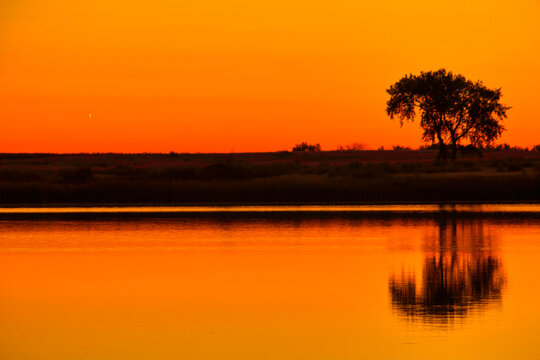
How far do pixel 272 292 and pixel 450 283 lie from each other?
2962mm

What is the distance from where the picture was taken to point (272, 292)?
17125mm

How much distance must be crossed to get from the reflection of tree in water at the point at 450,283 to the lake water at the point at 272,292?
3 centimetres

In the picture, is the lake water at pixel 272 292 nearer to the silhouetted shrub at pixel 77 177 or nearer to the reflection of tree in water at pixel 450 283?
the reflection of tree in water at pixel 450 283

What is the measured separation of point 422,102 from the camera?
7344cm

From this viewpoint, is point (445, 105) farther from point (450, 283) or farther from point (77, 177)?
point (450, 283)

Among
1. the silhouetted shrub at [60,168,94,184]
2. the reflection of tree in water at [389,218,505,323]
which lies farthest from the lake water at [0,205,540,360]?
the silhouetted shrub at [60,168,94,184]

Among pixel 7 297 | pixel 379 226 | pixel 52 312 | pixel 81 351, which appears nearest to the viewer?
pixel 81 351

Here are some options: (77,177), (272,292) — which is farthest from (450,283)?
(77,177)

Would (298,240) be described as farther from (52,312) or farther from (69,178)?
(69,178)

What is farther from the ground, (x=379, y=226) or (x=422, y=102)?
(x=422, y=102)

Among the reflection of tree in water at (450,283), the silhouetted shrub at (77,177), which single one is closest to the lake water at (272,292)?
the reflection of tree in water at (450,283)

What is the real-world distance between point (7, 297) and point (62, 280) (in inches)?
84.4

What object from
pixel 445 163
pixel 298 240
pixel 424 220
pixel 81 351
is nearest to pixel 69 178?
pixel 445 163

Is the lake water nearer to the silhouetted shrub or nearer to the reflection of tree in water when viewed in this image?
the reflection of tree in water
